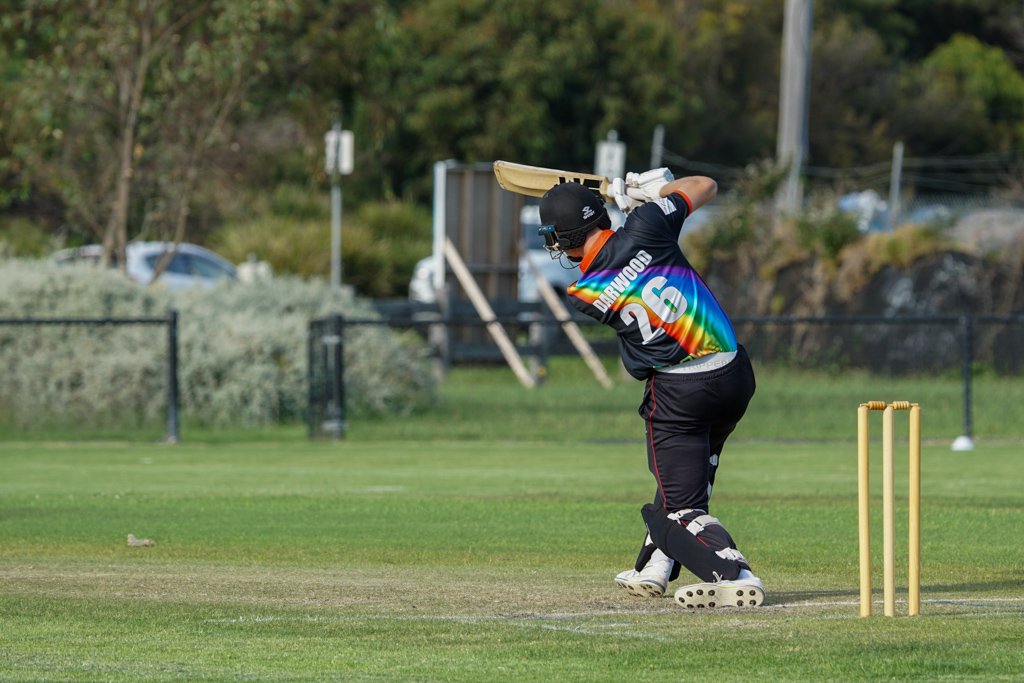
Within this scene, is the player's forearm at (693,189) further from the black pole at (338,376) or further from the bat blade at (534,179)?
the black pole at (338,376)

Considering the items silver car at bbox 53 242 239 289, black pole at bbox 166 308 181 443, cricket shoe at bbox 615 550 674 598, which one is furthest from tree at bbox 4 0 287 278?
cricket shoe at bbox 615 550 674 598

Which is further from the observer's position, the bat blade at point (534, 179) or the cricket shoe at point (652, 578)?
the bat blade at point (534, 179)

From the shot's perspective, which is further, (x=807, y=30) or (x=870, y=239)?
(x=807, y=30)

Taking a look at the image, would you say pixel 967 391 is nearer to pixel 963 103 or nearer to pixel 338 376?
pixel 338 376

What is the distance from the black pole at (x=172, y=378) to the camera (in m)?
19.2

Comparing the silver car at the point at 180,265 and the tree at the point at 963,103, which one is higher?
the tree at the point at 963,103

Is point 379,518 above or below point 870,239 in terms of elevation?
below

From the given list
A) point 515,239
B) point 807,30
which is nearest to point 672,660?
point 515,239

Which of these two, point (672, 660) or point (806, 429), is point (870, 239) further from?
point (672, 660)

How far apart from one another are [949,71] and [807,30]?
92.6 feet

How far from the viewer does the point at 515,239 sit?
1046 inches

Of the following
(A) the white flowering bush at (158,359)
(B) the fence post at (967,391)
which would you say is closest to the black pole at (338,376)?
(A) the white flowering bush at (158,359)

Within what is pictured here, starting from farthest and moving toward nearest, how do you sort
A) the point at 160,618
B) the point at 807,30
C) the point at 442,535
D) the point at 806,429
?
the point at 807,30 < the point at 806,429 < the point at 442,535 < the point at 160,618

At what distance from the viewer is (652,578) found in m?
8.03
